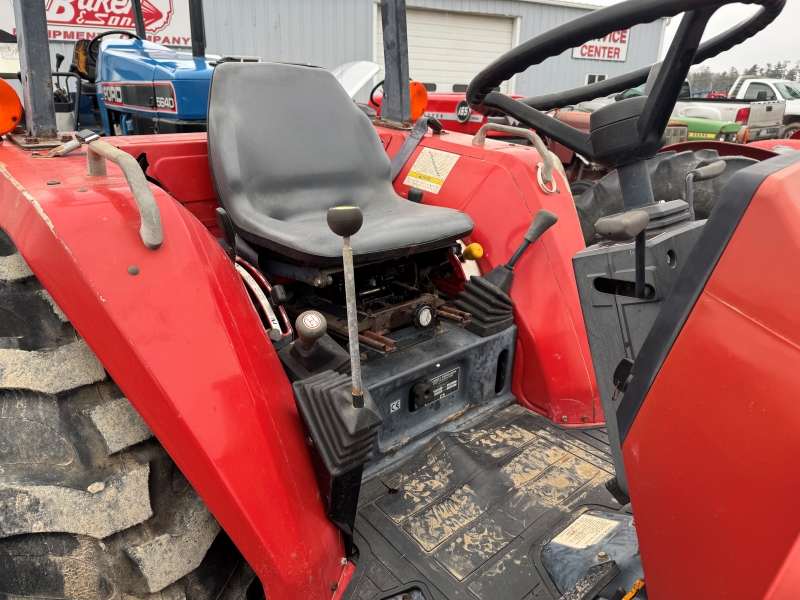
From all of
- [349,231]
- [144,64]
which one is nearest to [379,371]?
[349,231]

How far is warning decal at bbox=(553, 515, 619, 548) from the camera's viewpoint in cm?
127

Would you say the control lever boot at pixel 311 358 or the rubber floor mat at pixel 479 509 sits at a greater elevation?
the control lever boot at pixel 311 358

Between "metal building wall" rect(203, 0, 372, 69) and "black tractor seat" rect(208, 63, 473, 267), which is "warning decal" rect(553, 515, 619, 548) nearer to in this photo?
"black tractor seat" rect(208, 63, 473, 267)

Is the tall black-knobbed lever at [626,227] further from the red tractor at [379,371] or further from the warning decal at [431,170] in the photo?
the warning decal at [431,170]

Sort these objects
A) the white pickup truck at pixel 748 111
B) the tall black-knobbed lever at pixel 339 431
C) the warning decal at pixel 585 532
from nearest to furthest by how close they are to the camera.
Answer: the tall black-knobbed lever at pixel 339 431
the warning decal at pixel 585 532
the white pickup truck at pixel 748 111

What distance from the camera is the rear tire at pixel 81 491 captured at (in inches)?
39.9

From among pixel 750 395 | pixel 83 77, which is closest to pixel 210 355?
pixel 750 395

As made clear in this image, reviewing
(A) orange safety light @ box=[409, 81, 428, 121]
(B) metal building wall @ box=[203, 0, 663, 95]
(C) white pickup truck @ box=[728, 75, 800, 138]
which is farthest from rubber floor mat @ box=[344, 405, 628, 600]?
(C) white pickup truck @ box=[728, 75, 800, 138]

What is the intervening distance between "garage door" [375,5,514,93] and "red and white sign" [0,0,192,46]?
4.89 m

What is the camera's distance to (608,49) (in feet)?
49.4

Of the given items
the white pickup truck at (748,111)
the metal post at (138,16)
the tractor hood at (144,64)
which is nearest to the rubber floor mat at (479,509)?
the tractor hood at (144,64)

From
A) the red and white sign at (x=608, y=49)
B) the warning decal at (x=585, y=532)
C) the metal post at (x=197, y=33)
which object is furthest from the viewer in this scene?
the red and white sign at (x=608, y=49)

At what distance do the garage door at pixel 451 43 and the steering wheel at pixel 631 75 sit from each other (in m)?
11.9

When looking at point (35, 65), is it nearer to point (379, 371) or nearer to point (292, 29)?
point (379, 371)
